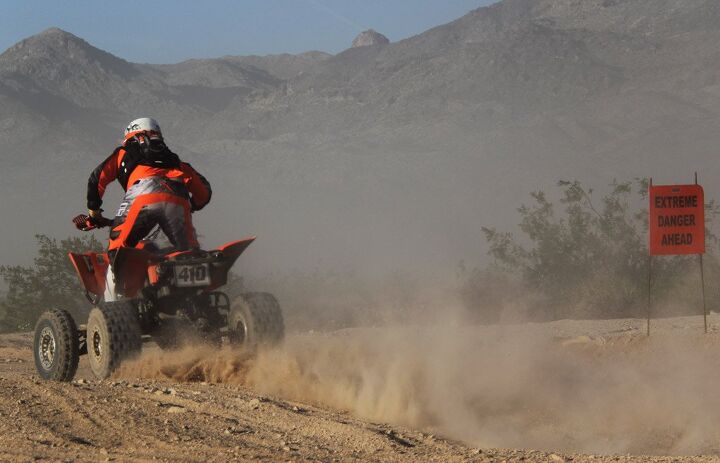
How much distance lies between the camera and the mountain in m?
71.3

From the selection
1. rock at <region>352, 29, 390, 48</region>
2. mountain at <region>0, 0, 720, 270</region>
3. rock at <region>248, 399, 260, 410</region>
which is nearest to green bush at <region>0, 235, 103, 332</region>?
rock at <region>248, 399, 260, 410</region>

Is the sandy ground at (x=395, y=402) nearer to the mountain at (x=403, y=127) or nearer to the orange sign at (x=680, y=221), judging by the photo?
the orange sign at (x=680, y=221)

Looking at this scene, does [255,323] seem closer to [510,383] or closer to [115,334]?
[115,334]

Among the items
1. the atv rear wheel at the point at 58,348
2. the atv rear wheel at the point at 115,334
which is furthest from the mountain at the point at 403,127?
the atv rear wheel at the point at 115,334

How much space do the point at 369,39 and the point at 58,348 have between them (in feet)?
460

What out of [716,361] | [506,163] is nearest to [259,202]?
[506,163]

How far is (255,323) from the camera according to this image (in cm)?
895

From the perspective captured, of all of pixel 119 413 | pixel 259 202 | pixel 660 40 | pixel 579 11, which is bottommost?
pixel 119 413

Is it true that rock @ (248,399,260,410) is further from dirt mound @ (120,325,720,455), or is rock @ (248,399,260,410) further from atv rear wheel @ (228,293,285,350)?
atv rear wheel @ (228,293,285,350)

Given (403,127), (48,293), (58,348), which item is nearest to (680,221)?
(58,348)

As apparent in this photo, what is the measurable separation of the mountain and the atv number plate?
39.5 metres

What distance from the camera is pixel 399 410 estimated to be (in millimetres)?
8383

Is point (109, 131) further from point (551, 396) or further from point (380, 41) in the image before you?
point (551, 396)

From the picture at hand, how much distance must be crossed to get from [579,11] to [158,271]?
380 feet
